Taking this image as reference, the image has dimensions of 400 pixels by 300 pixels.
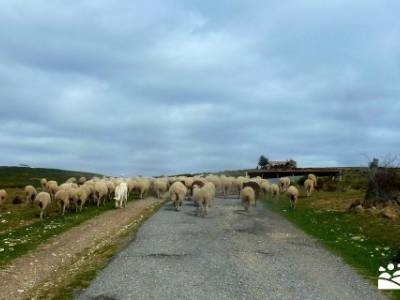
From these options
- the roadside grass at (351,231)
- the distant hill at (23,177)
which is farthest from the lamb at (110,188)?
the distant hill at (23,177)

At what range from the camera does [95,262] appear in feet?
63.2

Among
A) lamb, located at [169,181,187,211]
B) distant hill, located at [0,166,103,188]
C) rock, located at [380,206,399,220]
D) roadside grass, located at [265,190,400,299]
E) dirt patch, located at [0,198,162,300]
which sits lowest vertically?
dirt patch, located at [0,198,162,300]

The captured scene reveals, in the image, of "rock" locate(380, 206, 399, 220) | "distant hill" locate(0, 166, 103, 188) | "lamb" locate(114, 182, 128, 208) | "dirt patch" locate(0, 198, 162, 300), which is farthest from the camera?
"distant hill" locate(0, 166, 103, 188)

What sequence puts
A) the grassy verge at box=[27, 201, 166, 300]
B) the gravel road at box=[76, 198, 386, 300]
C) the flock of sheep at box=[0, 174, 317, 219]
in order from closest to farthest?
the gravel road at box=[76, 198, 386, 300], the grassy verge at box=[27, 201, 166, 300], the flock of sheep at box=[0, 174, 317, 219]

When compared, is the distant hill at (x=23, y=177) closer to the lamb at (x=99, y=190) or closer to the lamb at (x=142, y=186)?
the lamb at (x=142, y=186)

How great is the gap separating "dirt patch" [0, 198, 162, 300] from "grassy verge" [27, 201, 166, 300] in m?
0.22

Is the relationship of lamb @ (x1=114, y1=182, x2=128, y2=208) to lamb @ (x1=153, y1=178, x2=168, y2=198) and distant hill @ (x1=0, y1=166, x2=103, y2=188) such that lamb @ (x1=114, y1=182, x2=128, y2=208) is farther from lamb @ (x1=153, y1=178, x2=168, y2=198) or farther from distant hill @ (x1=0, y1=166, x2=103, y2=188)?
distant hill @ (x1=0, y1=166, x2=103, y2=188)

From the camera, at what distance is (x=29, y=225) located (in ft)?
104

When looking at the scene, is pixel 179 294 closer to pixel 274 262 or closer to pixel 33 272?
pixel 274 262

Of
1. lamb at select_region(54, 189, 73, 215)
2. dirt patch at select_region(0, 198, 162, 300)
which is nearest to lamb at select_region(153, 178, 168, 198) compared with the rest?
lamb at select_region(54, 189, 73, 215)

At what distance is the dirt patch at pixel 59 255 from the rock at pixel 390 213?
13978 mm

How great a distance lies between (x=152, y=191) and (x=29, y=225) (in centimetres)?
1982

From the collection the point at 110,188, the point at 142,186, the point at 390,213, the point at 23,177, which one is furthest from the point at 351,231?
the point at 23,177

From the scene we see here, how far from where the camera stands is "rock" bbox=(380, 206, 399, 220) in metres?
29.8
